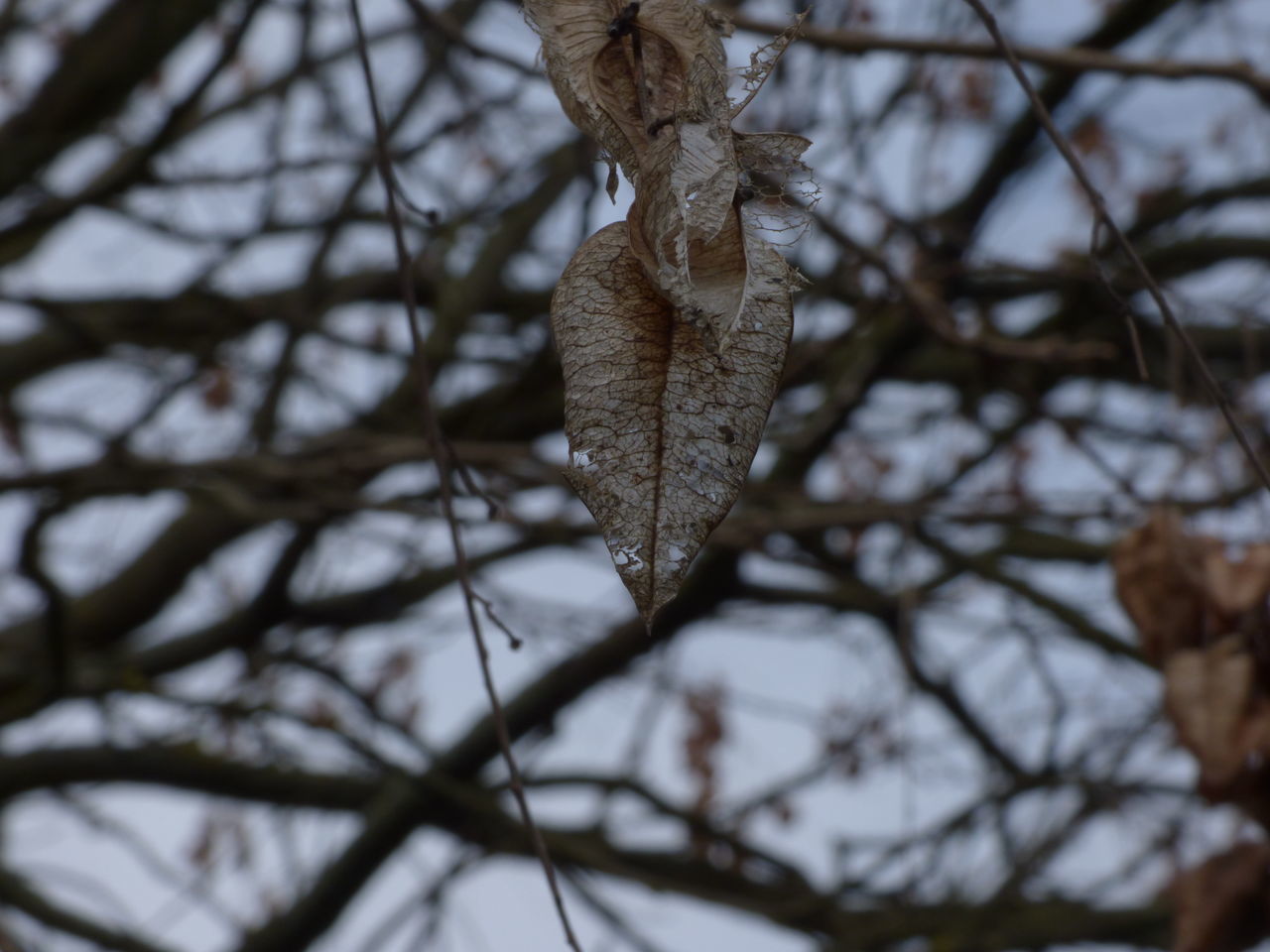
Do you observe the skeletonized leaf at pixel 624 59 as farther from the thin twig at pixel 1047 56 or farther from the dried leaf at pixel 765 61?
the thin twig at pixel 1047 56

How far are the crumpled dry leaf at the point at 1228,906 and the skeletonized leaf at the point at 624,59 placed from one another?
1627 mm

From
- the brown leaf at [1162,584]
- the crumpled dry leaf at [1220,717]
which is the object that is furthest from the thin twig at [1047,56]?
the crumpled dry leaf at [1220,717]

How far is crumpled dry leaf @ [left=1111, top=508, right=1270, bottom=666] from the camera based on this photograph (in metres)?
1.84

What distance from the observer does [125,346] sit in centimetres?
409

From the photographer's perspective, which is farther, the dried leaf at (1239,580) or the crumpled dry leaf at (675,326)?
the dried leaf at (1239,580)

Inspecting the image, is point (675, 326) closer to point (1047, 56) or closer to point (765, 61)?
point (765, 61)

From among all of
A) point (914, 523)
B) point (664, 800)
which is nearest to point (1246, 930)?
point (914, 523)

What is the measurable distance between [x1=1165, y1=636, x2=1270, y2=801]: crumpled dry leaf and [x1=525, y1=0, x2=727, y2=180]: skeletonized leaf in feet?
4.12

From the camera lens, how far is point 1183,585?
191 centimetres

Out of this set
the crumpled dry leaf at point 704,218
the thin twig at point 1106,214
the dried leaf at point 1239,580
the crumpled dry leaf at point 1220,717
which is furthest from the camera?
the dried leaf at point 1239,580

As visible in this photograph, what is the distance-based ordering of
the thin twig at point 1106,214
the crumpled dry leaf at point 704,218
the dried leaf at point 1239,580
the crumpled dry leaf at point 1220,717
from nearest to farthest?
the crumpled dry leaf at point 704,218 < the thin twig at point 1106,214 < the crumpled dry leaf at point 1220,717 < the dried leaf at point 1239,580

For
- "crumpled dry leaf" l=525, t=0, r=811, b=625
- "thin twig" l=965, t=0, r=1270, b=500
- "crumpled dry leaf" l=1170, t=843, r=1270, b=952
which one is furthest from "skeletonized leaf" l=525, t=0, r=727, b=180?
"crumpled dry leaf" l=1170, t=843, r=1270, b=952

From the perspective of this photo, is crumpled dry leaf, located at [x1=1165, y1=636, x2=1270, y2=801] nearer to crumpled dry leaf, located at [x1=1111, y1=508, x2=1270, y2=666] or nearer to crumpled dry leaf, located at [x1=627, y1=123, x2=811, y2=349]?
crumpled dry leaf, located at [x1=1111, y1=508, x2=1270, y2=666]

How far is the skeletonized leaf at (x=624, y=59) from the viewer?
2.66 feet
